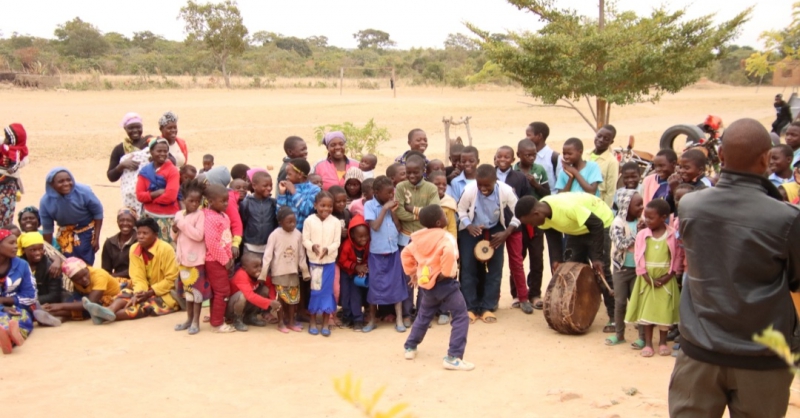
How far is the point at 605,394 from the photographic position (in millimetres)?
5398

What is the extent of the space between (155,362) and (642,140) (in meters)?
19.4

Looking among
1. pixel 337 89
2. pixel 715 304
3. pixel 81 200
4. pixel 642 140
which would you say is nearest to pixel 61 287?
pixel 81 200

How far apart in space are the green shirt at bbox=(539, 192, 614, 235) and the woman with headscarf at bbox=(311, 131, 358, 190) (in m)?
2.12

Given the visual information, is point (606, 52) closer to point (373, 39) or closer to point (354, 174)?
point (354, 174)

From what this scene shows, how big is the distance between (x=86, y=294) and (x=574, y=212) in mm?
4698

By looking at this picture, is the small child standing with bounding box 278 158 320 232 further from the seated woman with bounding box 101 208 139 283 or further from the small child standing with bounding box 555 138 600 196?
the small child standing with bounding box 555 138 600 196

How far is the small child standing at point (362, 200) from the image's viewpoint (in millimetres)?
7305

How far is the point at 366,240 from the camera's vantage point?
7.20 metres

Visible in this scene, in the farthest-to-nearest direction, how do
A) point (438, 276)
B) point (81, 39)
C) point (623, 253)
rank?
1. point (81, 39)
2. point (623, 253)
3. point (438, 276)

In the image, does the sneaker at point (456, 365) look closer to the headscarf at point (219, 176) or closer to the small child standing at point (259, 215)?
the small child standing at point (259, 215)

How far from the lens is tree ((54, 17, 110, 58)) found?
5634cm

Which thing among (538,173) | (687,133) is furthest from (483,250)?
(687,133)

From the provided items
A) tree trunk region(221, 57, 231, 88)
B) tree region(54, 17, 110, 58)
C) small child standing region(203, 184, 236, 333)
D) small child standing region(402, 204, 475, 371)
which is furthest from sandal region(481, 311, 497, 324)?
tree region(54, 17, 110, 58)

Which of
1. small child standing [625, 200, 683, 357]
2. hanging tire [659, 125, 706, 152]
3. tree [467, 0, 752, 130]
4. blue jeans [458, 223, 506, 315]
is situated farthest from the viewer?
tree [467, 0, 752, 130]
